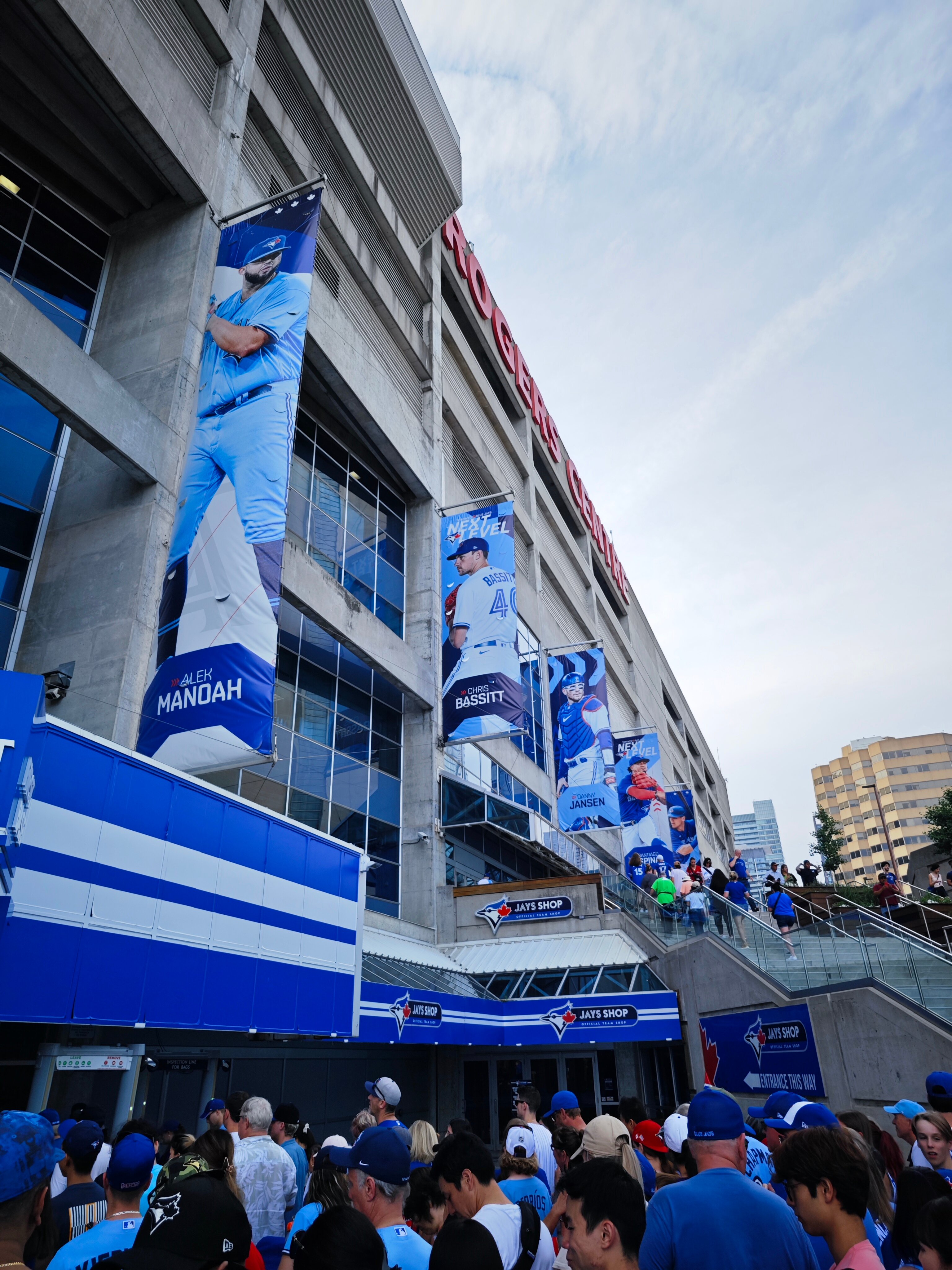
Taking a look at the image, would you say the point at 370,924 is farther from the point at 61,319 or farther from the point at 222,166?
the point at 222,166

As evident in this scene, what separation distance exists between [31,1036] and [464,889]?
14.3 metres

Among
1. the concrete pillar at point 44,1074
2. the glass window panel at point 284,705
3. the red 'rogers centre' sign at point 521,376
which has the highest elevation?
the red 'rogers centre' sign at point 521,376

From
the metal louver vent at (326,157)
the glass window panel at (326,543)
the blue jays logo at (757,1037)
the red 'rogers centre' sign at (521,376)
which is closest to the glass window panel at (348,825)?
the glass window panel at (326,543)

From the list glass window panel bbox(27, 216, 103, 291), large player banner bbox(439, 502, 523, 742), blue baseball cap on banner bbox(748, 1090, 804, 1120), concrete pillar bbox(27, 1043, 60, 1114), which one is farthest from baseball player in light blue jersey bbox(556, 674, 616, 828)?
blue baseball cap on banner bbox(748, 1090, 804, 1120)

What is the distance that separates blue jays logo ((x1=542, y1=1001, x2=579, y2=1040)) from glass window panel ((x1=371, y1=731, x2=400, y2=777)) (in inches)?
315

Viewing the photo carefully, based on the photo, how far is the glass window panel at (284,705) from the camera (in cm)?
1925

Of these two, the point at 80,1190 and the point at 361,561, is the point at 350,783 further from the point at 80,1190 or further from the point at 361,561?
the point at 80,1190

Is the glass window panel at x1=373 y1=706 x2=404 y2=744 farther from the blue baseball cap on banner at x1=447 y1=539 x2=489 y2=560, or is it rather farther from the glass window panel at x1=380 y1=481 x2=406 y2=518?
the glass window panel at x1=380 y1=481 x2=406 y2=518

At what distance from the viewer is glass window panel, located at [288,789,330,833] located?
750 inches

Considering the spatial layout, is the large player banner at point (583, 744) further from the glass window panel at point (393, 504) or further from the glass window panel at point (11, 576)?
the glass window panel at point (11, 576)

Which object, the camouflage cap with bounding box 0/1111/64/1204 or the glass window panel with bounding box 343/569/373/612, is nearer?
the camouflage cap with bounding box 0/1111/64/1204

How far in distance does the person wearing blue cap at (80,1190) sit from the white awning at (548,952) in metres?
17.6

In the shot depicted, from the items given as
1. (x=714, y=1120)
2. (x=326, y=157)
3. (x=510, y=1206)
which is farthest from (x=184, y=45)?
(x=714, y=1120)

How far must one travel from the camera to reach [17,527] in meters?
15.0
